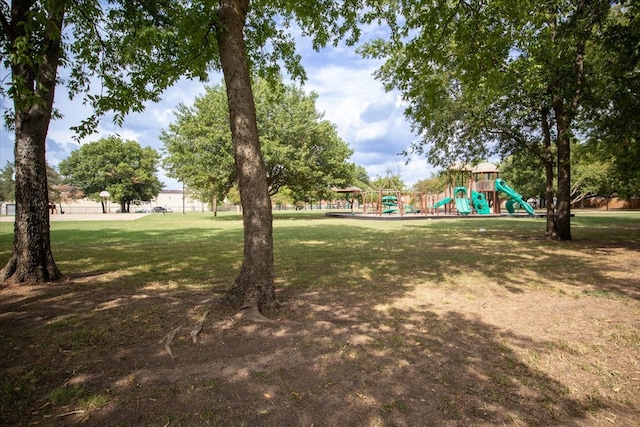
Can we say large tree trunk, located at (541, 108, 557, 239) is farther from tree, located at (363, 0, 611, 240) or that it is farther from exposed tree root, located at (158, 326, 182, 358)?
exposed tree root, located at (158, 326, 182, 358)

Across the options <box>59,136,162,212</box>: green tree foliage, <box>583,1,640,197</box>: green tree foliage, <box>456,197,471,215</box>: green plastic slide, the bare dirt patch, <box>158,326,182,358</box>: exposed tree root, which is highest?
<box>59,136,162,212</box>: green tree foliage

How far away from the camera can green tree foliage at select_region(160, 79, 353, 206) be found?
84.7 feet

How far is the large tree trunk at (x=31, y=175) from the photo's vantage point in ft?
19.9

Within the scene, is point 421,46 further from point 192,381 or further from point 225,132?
point 225,132

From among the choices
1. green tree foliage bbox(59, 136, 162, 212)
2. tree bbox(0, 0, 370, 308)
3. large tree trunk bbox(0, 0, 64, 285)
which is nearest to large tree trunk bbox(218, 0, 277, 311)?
tree bbox(0, 0, 370, 308)

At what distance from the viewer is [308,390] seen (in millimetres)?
2762

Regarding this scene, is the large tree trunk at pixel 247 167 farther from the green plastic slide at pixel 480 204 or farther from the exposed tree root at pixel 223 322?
the green plastic slide at pixel 480 204

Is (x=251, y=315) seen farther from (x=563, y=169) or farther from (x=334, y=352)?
(x=563, y=169)

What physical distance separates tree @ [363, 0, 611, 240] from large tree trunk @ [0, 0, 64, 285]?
7220 mm

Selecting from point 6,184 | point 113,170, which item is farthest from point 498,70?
point 6,184

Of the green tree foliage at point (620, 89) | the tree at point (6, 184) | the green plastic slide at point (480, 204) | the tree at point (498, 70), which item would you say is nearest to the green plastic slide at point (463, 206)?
the green plastic slide at point (480, 204)

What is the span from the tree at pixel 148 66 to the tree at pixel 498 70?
189 centimetres

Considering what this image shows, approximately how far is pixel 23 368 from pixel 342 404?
10.1 ft

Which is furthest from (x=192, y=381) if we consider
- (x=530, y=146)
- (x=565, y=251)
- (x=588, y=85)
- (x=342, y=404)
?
(x=530, y=146)
